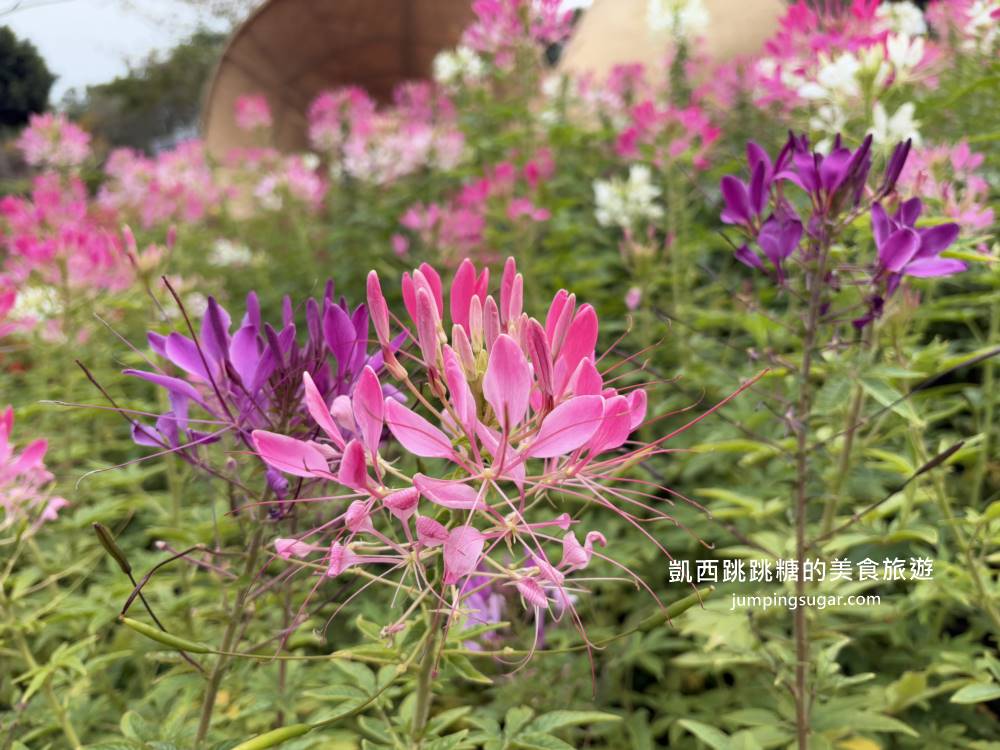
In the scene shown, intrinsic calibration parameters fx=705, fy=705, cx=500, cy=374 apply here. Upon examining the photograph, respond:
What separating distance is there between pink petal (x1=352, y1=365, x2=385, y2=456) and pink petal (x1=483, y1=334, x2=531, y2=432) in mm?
80

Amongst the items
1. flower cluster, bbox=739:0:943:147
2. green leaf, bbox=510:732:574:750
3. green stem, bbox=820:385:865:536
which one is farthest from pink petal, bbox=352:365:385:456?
flower cluster, bbox=739:0:943:147

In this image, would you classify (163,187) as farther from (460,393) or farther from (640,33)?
(460,393)

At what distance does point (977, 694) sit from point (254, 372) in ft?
3.16

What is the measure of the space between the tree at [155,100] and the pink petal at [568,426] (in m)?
3.15

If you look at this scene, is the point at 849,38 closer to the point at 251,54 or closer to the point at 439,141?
the point at 439,141

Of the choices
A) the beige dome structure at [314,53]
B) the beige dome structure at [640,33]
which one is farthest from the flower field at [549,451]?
the beige dome structure at [314,53]

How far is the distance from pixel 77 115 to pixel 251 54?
1.80 meters

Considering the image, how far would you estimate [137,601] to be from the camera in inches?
49.4

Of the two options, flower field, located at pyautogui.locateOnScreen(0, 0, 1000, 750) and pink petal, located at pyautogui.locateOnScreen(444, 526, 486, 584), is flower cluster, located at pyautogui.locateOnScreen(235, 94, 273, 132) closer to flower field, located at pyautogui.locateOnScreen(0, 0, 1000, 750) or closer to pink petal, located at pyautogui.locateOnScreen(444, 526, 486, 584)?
flower field, located at pyautogui.locateOnScreen(0, 0, 1000, 750)

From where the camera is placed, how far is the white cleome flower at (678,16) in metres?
2.65

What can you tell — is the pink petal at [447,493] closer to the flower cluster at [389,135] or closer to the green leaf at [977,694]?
the green leaf at [977,694]

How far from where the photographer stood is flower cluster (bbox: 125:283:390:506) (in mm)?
623

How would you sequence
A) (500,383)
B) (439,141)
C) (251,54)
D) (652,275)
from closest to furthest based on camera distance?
(500,383)
(652,275)
(439,141)
(251,54)

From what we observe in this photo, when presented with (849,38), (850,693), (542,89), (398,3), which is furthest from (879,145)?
(398,3)
